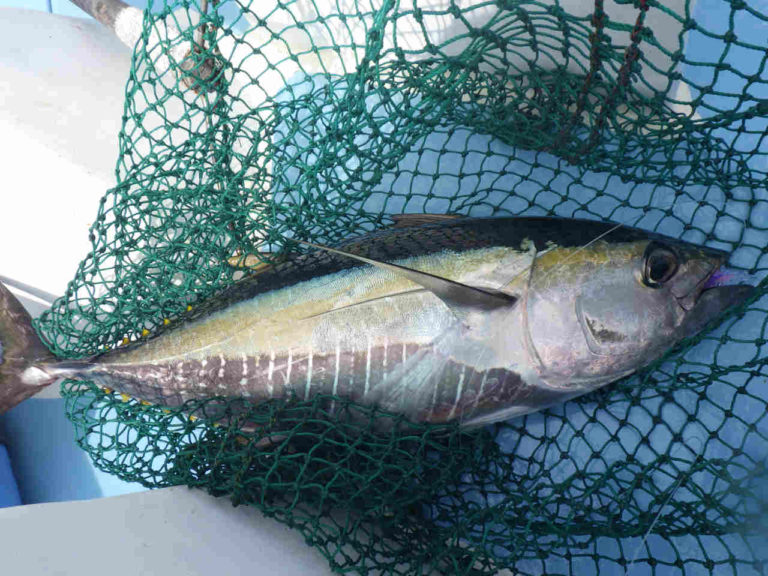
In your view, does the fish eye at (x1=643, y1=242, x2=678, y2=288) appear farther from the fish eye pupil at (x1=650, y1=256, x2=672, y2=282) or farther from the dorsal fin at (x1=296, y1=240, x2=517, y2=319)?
the dorsal fin at (x1=296, y1=240, x2=517, y2=319)

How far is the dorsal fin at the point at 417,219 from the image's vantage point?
5.25 ft

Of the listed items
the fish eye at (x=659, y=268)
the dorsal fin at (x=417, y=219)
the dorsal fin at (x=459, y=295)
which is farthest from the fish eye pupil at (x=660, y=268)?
the dorsal fin at (x=417, y=219)

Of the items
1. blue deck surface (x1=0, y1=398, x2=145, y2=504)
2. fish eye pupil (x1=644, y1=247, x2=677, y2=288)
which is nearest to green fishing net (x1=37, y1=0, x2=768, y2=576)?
fish eye pupil (x1=644, y1=247, x2=677, y2=288)

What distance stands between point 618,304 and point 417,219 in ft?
1.94

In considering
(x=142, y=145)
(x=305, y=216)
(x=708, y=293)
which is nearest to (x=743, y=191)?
(x=708, y=293)

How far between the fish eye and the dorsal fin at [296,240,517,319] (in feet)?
0.99

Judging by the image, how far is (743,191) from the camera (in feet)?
4.96

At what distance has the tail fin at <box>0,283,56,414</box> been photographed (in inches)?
65.6

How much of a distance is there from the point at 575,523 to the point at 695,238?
0.81 metres

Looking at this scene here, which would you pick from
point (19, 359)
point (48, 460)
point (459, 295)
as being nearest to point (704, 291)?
point (459, 295)

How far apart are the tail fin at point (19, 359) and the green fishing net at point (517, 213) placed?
0.05 meters

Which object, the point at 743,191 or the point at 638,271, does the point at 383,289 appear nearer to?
the point at 638,271

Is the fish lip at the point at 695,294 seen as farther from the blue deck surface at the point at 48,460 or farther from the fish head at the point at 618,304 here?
Result: the blue deck surface at the point at 48,460

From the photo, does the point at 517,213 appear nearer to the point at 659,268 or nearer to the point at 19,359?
the point at 659,268
